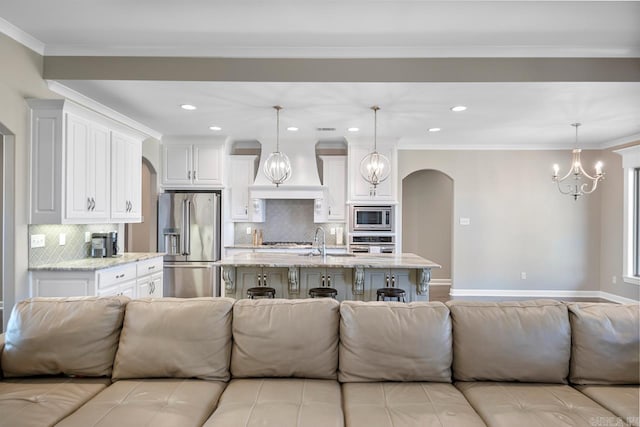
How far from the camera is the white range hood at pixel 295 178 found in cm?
623

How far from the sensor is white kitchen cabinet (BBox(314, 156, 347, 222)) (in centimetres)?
638

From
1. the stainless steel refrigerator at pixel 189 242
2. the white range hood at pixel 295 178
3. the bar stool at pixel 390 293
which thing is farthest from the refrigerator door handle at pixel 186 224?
the bar stool at pixel 390 293

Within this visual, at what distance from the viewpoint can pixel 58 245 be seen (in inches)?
146

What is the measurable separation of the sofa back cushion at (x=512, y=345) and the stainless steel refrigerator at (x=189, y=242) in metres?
4.60

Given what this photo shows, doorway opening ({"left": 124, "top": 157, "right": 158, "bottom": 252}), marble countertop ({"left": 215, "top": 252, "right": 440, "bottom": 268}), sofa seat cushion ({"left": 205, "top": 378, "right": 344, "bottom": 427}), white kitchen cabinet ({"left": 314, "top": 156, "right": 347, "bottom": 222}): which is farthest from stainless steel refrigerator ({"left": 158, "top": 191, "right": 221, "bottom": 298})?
sofa seat cushion ({"left": 205, "top": 378, "right": 344, "bottom": 427})

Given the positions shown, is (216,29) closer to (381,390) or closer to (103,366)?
(103,366)

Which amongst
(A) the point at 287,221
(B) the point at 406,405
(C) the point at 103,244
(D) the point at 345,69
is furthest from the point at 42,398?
(A) the point at 287,221

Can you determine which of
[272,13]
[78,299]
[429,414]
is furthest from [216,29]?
[429,414]

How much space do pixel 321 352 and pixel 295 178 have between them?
4.52m

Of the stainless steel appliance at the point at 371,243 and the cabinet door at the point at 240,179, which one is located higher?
the cabinet door at the point at 240,179

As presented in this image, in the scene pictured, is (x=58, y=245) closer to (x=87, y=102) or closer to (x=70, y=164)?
(x=70, y=164)

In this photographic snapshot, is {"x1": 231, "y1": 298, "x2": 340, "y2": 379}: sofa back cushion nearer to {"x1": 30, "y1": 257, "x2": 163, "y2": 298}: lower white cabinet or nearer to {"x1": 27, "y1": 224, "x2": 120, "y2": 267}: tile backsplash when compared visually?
{"x1": 30, "y1": 257, "x2": 163, "y2": 298}: lower white cabinet

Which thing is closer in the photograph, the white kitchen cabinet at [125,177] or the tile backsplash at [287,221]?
the white kitchen cabinet at [125,177]

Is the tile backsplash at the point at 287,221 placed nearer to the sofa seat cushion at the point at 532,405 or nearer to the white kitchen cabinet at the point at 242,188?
the white kitchen cabinet at the point at 242,188
